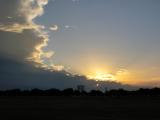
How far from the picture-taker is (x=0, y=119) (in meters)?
32.3

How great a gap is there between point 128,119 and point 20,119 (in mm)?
9859

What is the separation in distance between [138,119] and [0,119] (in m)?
12.6

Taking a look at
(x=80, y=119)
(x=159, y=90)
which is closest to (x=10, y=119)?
(x=80, y=119)

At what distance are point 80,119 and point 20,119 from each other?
5.38m

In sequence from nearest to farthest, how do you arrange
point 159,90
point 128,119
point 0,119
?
1. point 0,119
2. point 128,119
3. point 159,90

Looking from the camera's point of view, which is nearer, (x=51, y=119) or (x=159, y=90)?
(x=51, y=119)

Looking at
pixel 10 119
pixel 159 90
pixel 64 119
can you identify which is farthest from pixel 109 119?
pixel 159 90

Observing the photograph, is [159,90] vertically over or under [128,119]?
over

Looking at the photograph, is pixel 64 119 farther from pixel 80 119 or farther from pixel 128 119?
pixel 128 119

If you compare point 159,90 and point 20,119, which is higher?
point 159,90

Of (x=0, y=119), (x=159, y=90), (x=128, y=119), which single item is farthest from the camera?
(x=159, y=90)

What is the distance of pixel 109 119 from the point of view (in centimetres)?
3484

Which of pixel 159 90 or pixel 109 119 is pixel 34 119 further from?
pixel 159 90

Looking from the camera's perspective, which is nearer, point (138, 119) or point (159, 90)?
point (138, 119)
